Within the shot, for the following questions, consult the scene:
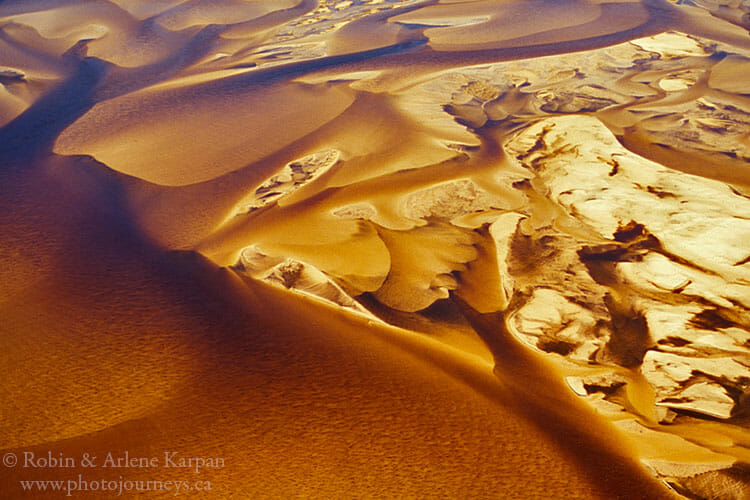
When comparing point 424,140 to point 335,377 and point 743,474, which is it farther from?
point 743,474

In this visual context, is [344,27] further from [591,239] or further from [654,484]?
[654,484]

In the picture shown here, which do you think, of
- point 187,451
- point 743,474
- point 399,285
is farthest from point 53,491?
point 743,474

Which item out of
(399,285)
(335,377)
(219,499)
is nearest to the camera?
(219,499)

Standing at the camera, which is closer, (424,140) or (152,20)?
(424,140)

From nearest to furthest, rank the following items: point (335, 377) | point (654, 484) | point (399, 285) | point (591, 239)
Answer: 1. point (654, 484)
2. point (335, 377)
3. point (399, 285)
4. point (591, 239)

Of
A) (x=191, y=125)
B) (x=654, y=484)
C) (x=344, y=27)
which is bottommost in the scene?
(x=654, y=484)

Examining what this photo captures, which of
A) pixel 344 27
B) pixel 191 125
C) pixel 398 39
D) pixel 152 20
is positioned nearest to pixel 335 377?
pixel 191 125

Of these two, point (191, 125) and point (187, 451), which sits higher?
point (191, 125)
